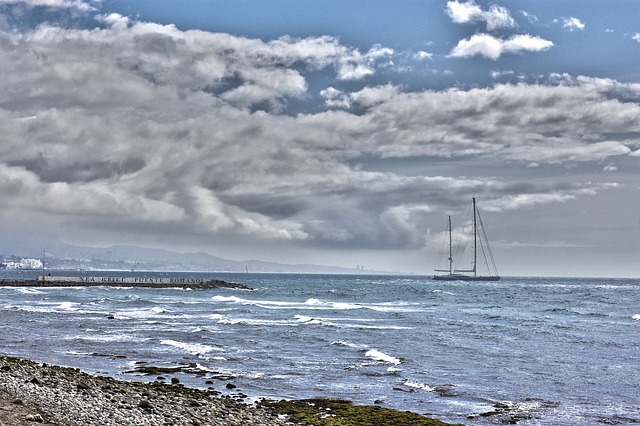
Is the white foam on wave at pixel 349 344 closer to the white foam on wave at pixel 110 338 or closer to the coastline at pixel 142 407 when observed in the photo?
the white foam on wave at pixel 110 338

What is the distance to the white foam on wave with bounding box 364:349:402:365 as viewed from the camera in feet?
119

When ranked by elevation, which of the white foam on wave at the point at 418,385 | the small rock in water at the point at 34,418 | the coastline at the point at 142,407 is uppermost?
the small rock in water at the point at 34,418

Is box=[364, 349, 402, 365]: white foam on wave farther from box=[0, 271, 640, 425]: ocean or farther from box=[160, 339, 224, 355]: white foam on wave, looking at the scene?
box=[160, 339, 224, 355]: white foam on wave

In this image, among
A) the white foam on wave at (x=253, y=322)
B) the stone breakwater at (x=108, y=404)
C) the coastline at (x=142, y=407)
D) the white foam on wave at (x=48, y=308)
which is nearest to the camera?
the stone breakwater at (x=108, y=404)

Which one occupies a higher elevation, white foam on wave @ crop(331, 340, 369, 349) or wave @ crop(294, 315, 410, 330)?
white foam on wave @ crop(331, 340, 369, 349)

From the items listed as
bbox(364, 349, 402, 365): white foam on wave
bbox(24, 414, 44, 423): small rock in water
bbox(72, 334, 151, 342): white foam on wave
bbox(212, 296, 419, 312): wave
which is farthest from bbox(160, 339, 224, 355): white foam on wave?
bbox(212, 296, 419, 312): wave

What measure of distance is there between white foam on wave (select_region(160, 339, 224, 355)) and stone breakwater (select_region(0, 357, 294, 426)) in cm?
1178

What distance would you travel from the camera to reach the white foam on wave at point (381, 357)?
119 ft

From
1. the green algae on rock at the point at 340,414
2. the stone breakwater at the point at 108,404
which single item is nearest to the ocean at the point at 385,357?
the green algae on rock at the point at 340,414

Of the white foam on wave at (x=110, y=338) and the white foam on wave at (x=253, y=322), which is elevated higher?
the white foam on wave at (x=110, y=338)

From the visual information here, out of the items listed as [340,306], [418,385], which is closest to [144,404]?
[418,385]

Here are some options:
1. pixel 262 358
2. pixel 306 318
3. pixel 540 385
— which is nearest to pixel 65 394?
pixel 262 358

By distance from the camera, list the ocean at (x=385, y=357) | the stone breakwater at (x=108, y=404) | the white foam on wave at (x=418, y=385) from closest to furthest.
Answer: the stone breakwater at (x=108, y=404), the ocean at (x=385, y=357), the white foam on wave at (x=418, y=385)

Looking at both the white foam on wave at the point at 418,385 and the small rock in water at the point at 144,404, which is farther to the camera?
the white foam on wave at the point at 418,385
